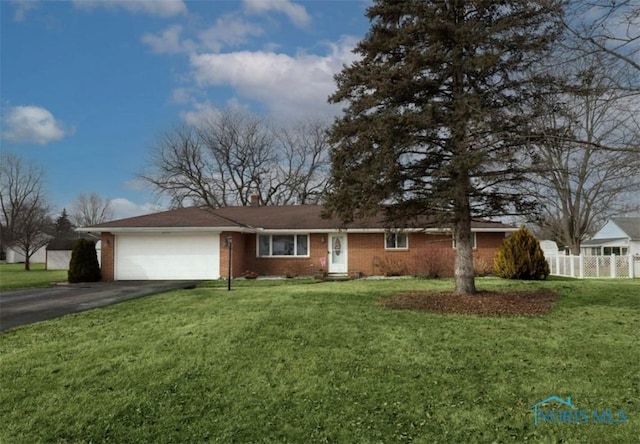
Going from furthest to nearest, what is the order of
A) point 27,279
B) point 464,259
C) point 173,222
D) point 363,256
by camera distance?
point 27,279, point 363,256, point 173,222, point 464,259

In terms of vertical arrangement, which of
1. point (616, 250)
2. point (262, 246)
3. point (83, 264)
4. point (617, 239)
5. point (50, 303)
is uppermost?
point (617, 239)

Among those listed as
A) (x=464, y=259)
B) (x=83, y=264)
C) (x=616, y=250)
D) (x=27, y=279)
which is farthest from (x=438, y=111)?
(x=616, y=250)

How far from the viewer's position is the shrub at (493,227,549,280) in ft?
54.2

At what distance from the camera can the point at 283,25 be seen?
12.9 m

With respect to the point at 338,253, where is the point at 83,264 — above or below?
below

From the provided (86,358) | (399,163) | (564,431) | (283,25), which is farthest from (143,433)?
(283,25)

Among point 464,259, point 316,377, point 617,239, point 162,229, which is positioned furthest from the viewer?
point 617,239

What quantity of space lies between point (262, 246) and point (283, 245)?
1042mm

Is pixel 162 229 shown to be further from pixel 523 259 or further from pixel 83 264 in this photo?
pixel 523 259

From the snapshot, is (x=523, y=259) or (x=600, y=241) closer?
(x=523, y=259)

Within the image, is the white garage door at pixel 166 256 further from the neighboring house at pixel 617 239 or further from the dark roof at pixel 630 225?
the dark roof at pixel 630 225

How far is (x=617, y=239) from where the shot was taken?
38.5 m

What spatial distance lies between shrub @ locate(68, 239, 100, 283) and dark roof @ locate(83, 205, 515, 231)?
0.90 metres

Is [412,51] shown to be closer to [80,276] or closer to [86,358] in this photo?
[86,358]
